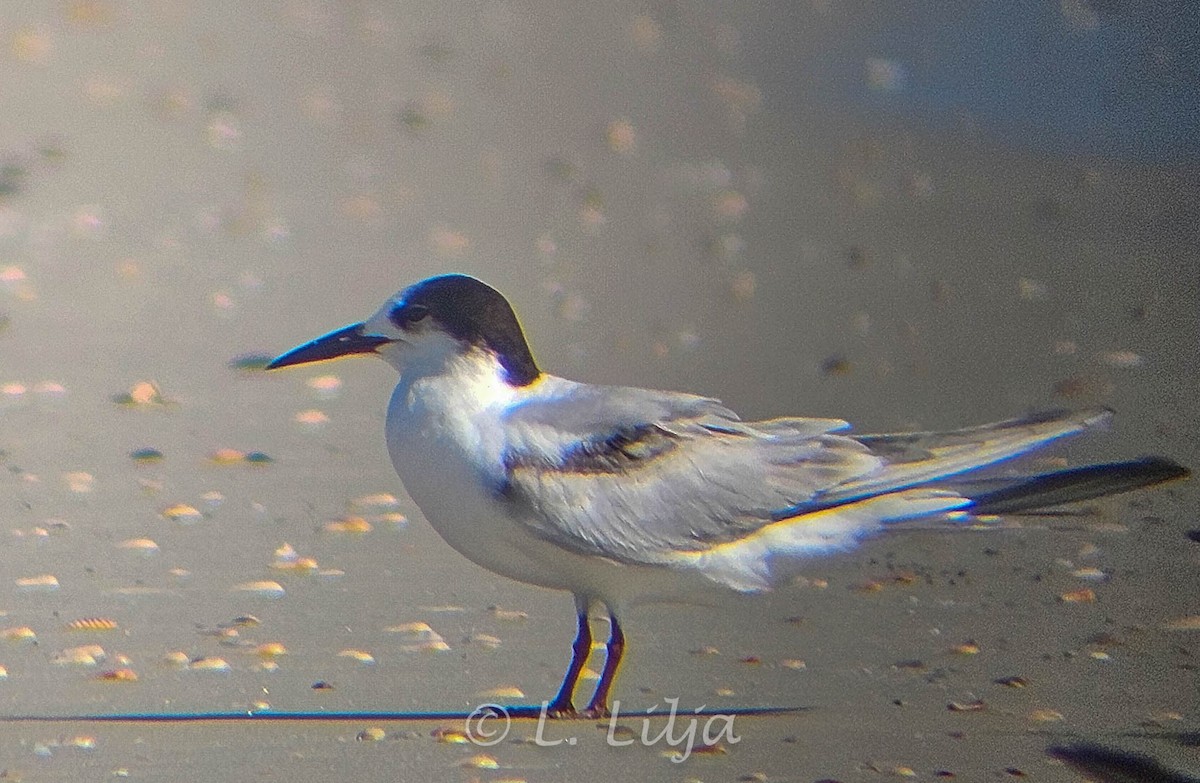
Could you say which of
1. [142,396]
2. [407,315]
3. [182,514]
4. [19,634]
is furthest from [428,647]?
[142,396]

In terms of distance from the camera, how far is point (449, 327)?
13.0 ft

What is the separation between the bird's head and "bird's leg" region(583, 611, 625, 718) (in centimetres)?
57

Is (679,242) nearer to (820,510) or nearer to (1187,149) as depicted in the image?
(1187,149)

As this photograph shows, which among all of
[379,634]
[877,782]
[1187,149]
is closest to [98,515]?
[379,634]

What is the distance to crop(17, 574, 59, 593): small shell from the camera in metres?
4.57

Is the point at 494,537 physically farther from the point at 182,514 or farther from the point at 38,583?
the point at 182,514

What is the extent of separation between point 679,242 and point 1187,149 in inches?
115

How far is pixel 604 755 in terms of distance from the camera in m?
3.66

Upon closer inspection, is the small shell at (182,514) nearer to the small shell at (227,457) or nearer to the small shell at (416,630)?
the small shell at (227,457)

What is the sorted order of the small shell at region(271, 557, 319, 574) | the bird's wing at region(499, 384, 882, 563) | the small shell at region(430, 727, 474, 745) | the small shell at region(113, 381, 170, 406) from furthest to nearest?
the small shell at region(113, 381, 170, 406), the small shell at region(271, 557, 319, 574), the bird's wing at region(499, 384, 882, 563), the small shell at region(430, 727, 474, 745)

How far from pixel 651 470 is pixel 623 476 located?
2.8 inches

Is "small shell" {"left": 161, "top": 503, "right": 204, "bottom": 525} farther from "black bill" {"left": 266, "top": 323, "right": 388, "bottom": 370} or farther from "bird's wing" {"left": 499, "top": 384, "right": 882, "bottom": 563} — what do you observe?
"bird's wing" {"left": 499, "top": 384, "right": 882, "bottom": 563}

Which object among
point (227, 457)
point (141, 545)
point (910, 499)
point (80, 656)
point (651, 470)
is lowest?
point (80, 656)

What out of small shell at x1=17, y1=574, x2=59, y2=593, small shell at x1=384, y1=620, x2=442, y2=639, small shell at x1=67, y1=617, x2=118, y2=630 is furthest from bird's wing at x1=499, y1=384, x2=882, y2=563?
small shell at x1=17, y1=574, x2=59, y2=593
